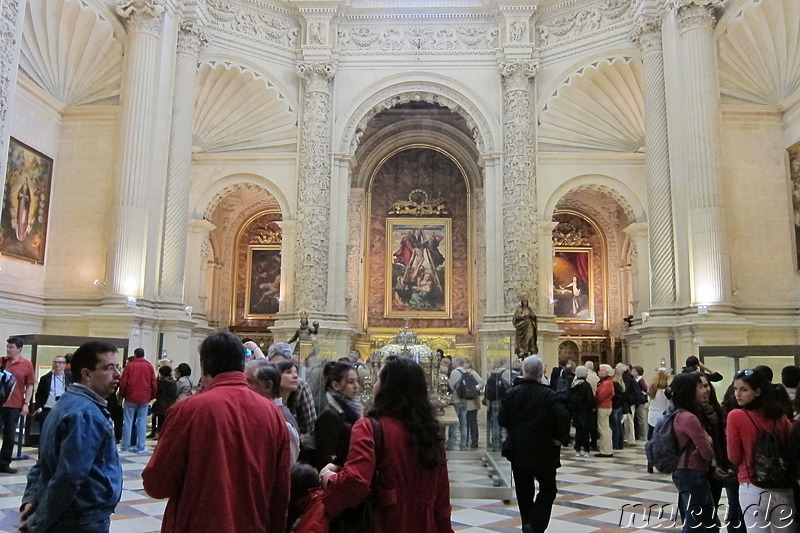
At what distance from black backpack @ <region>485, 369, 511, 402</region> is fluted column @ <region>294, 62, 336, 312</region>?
28.0 ft

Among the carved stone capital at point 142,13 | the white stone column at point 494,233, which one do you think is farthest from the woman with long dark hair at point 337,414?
the white stone column at point 494,233

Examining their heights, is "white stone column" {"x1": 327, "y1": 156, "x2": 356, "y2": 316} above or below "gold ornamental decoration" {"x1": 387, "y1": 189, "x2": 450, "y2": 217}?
below

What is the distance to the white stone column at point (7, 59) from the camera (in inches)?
388

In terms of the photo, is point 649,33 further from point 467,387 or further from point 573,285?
point 573,285

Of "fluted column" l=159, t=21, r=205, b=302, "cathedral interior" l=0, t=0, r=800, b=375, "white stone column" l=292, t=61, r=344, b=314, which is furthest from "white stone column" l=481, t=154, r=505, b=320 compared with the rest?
"fluted column" l=159, t=21, r=205, b=302

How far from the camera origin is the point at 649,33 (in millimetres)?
15336

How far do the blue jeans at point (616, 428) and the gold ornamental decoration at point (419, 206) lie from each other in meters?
12.8

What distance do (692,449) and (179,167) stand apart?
13.4 m

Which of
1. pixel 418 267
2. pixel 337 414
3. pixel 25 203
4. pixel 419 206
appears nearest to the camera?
pixel 337 414

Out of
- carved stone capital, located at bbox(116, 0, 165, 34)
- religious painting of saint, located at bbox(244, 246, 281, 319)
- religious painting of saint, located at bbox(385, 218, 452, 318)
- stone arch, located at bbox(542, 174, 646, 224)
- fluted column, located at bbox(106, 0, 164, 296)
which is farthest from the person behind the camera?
religious painting of saint, located at bbox(244, 246, 281, 319)

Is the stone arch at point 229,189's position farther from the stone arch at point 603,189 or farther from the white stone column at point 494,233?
the stone arch at point 603,189

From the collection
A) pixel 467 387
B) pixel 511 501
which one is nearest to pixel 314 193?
pixel 467 387

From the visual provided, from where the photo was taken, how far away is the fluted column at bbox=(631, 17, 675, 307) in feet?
46.9

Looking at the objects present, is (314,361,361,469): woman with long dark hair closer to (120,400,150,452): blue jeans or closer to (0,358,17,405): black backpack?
(0,358,17,405): black backpack
